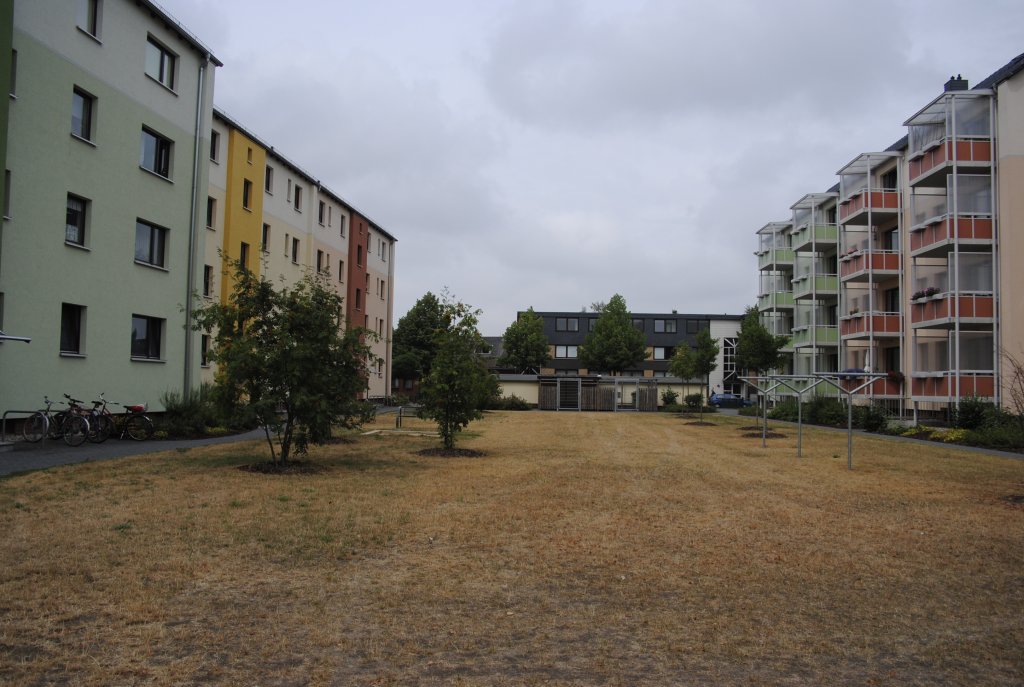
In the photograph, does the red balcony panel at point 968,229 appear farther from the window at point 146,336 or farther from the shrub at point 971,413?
the window at point 146,336

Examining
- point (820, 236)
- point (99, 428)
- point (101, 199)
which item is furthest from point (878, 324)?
point (99, 428)

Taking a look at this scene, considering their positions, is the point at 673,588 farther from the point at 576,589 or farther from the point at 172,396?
the point at 172,396

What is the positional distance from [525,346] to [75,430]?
198 feet

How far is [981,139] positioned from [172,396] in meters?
28.2

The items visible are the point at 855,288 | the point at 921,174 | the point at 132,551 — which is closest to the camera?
the point at 132,551

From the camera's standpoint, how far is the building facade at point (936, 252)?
1072 inches

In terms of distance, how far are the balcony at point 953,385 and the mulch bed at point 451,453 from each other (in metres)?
18.6

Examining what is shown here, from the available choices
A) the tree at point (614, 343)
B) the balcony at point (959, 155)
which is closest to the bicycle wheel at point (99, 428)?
the balcony at point (959, 155)

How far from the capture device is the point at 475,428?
28172 millimetres

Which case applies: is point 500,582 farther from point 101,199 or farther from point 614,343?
point 614,343

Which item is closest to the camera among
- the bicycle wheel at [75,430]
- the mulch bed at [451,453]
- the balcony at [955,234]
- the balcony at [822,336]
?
the mulch bed at [451,453]

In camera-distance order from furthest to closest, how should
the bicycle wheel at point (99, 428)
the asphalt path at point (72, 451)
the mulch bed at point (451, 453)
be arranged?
1. the bicycle wheel at point (99, 428)
2. the mulch bed at point (451, 453)
3. the asphalt path at point (72, 451)

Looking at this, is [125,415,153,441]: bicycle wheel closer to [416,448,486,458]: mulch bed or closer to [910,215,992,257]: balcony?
[416,448,486,458]: mulch bed

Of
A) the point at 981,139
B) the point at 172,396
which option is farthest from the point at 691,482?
the point at 981,139
